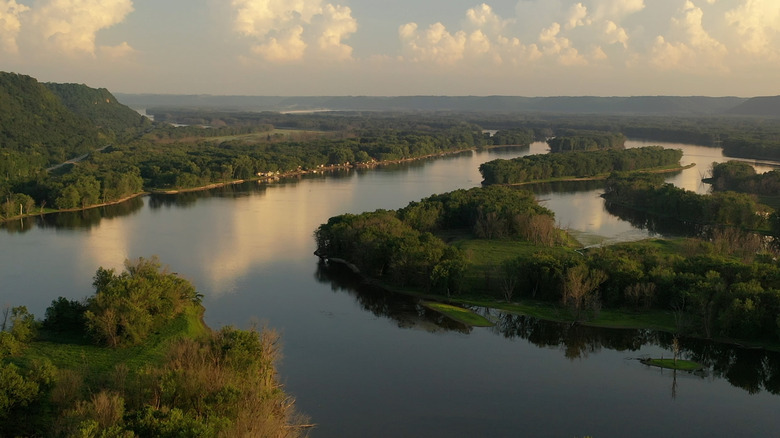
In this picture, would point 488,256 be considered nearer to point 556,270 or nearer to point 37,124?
point 556,270

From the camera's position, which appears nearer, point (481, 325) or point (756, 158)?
point (481, 325)

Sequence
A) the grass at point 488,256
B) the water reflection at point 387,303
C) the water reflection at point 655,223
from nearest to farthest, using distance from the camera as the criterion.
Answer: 1. the water reflection at point 387,303
2. the grass at point 488,256
3. the water reflection at point 655,223

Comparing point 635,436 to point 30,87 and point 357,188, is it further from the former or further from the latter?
point 30,87

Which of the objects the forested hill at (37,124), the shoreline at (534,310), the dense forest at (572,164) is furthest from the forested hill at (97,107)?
the shoreline at (534,310)

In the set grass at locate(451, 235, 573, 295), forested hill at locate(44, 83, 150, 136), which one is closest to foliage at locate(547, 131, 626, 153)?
grass at locate(451, 235, 573, 295)

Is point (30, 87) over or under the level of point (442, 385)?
over

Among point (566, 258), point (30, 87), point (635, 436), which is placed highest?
point (30, 87)

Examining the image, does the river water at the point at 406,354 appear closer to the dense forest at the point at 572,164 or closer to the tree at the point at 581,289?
the tree at the point at 581,289

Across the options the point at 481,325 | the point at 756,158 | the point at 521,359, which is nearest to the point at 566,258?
the point at 481,325
